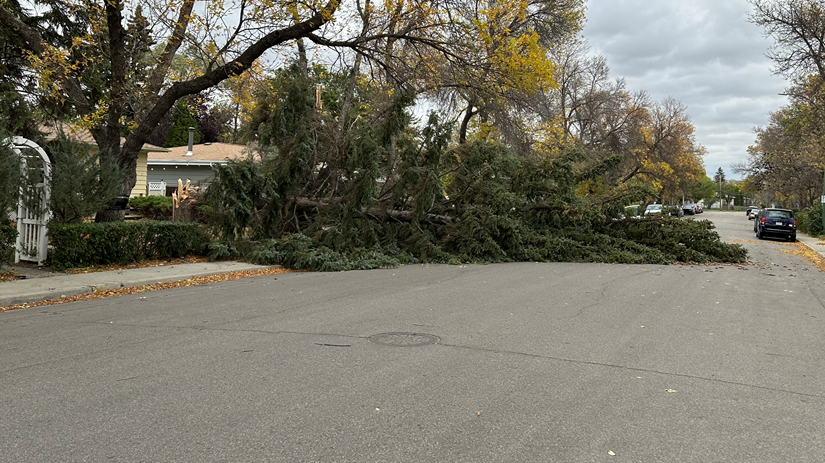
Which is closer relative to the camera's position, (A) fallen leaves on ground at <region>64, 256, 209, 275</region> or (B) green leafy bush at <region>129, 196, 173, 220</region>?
→ (A) fallen leaves on ground at <region>64, 256, 209, 275</region>

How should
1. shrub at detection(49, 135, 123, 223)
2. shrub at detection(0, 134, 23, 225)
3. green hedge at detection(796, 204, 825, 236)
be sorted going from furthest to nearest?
green hedge at detection(796, 204, 825, 236) < shrub at detection(49, 135, 123, 223) < shrub at detection(0, 134, 23, 225)

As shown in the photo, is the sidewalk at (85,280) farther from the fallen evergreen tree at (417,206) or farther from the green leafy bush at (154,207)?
the green leafy bush at (154,207)

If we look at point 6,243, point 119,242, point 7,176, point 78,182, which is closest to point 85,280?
point 6,243

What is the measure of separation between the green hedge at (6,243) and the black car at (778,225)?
34163 millimetres

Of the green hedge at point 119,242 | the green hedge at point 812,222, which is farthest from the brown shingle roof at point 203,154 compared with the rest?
the green hedge at point 812,222

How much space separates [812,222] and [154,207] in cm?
3825

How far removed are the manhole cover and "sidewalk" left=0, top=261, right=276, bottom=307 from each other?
608 cm

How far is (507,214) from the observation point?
1672cm

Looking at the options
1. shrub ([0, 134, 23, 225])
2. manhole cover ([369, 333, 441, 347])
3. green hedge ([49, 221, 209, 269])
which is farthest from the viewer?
green hedge ([49, 221, 209, 269])

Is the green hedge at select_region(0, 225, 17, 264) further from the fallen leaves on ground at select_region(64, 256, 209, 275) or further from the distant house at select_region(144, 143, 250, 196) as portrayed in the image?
the distant house at select_region(144, 143, 250, 196)

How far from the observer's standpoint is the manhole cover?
6.14 meters

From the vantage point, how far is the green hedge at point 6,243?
10.5 meters

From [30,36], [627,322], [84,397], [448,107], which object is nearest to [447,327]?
[627,322]

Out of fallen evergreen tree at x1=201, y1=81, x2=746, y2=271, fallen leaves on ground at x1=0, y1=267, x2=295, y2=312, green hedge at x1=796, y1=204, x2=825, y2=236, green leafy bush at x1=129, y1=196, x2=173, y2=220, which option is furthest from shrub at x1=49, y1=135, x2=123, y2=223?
green hedge at x1=796, y1=204, x2=825, y2=236
